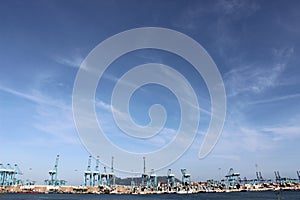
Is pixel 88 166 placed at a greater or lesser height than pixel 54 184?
greater

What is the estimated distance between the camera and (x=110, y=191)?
196 metres

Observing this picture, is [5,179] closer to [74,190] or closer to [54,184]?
[54,184]

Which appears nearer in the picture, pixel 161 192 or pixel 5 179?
pixel 5 179

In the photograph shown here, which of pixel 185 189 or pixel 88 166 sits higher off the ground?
pixel 88 166

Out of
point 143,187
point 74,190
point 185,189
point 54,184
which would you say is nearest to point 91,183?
point 74,190

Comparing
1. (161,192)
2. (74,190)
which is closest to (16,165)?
(74,190)

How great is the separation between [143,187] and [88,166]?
43376mm

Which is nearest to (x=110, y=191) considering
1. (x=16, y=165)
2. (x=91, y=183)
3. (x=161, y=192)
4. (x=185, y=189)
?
(x=91, y=183)

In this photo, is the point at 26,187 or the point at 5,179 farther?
the point at 26,187

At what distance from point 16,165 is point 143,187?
298 ft

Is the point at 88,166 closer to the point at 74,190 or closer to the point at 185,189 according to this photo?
the point at 74,190

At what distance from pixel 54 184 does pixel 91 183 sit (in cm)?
2762

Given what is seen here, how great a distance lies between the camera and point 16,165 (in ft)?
615

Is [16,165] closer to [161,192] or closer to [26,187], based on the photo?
[26,187]
